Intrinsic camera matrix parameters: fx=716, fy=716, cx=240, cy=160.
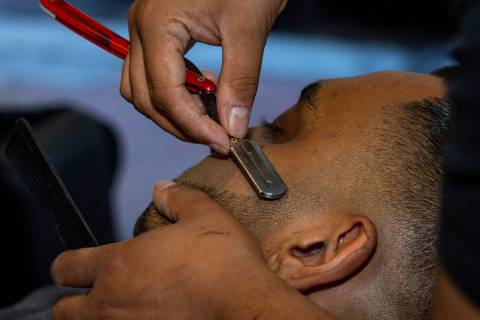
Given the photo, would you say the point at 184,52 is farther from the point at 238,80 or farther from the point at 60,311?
the point at 60,311

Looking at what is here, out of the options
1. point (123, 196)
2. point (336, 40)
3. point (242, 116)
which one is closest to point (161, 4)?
point (242, 116)

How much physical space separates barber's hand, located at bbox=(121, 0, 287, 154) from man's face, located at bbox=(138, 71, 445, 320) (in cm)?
8

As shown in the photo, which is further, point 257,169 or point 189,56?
point 189,56

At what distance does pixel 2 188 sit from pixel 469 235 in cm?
134

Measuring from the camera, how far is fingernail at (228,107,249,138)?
1176mm

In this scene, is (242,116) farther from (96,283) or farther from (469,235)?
(469,235)

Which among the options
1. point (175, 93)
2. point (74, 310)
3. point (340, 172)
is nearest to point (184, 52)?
point (175, 93)

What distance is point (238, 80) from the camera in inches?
46.7

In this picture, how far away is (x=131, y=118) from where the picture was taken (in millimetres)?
3209

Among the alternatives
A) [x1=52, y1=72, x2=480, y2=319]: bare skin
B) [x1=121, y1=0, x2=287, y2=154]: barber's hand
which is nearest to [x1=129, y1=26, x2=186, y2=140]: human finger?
[x1=121, y1=0, x2=287, y2=154]: barber's hand

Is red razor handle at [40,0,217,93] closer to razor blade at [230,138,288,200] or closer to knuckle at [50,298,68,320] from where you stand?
razor blade at [230,138,288,200]

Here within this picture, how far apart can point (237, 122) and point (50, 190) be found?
0.34 metres

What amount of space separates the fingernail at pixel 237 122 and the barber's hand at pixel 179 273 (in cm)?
13

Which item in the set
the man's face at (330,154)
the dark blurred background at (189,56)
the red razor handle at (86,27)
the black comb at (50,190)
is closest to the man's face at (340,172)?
the man's face at (330,154)
